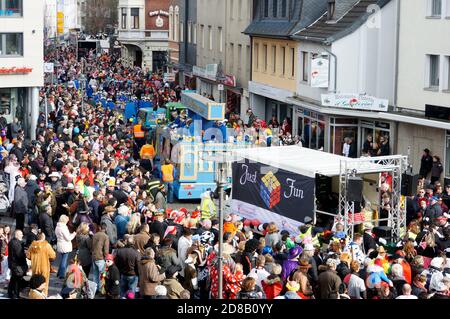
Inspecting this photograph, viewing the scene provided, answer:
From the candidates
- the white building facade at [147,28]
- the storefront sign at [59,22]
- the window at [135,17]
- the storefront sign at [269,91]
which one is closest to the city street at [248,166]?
the storefront sign at [269,91]

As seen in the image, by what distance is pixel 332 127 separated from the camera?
37688mm

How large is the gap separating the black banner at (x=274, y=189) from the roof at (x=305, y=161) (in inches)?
5.7

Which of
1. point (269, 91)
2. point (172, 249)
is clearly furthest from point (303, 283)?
point (269, 91)

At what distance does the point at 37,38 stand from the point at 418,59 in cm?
1811

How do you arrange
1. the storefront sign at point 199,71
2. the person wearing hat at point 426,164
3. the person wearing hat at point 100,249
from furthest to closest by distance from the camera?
the storefront sign at point 199,71
the person wearing hat at point 426,164
the person wearing hat at point 100,249

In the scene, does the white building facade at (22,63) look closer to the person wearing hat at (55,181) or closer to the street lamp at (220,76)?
the street lamp at (220,76)

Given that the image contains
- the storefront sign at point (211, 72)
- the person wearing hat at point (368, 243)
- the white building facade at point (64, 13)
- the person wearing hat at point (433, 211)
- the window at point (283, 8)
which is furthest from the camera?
the white building facade at point (64, 13)

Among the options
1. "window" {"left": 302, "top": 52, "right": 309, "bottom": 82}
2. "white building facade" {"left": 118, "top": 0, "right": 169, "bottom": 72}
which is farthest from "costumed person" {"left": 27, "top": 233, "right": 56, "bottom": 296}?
"white building facade" {"left": 118, "top": 0, "right": 169, "bottom": 72}

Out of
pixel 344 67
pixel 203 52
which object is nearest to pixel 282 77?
pixel 344 67

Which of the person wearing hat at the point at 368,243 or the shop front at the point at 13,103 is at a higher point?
the shop front at the point at 13,103

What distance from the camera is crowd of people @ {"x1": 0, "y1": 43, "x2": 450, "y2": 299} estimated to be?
1493 centimetres

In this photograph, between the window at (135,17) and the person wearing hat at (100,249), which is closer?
the person wearing hat at (100,249)

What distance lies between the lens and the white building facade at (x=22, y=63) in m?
43.7
